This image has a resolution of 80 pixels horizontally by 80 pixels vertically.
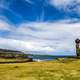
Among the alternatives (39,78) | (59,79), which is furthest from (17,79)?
(59,79)

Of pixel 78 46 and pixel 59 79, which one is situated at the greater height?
pixel 78 46

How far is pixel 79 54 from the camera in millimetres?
71000

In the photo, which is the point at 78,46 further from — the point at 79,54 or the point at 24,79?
the point at 24,79

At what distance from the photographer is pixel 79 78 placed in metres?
23.3

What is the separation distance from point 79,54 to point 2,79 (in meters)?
50.9

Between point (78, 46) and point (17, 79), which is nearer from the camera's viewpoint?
point (17, 79)

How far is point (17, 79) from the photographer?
23.1m

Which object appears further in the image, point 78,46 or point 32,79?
point 78,46

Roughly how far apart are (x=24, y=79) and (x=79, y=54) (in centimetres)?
5027

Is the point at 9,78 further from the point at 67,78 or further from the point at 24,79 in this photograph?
the point at 67,78

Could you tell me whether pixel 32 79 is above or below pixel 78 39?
below

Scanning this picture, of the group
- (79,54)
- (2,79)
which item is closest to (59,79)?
(2,79)

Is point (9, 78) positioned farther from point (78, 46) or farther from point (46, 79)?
point (78, 46)

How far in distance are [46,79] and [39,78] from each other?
3.11 ft
